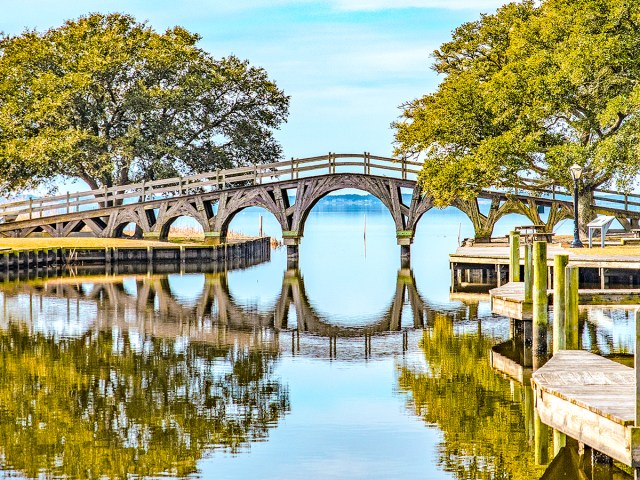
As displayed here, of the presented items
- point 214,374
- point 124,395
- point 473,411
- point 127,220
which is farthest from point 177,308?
point 127,220

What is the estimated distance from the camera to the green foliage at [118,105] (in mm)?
54844

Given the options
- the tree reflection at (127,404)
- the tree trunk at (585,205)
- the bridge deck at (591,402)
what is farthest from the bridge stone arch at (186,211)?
the bridge deck at (591,402)

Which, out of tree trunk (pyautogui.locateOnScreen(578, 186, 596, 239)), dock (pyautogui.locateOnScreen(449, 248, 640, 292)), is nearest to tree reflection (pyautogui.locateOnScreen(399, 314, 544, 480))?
dock (pyautogui.locateOnScreen(449, 248, 640, 292))

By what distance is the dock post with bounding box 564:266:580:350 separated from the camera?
1599 cm

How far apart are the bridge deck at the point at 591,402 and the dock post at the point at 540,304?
4.14 m

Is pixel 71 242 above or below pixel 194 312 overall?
above

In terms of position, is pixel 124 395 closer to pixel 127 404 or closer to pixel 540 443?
pixel 127 404

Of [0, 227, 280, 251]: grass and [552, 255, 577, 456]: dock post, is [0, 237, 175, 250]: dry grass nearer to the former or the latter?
[0, 227, 280, 251]: grass

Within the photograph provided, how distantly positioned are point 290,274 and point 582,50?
1722 centimetres

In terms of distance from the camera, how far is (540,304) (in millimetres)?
18625

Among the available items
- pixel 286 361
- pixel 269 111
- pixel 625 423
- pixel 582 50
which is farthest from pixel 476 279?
pixel 625 423

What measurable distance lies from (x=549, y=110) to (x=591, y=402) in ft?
98.0

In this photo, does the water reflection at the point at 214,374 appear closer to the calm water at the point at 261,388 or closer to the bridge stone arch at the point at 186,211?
the calm water at the point at 261,388

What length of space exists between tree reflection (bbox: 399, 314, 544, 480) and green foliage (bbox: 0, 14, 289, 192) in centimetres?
3666
